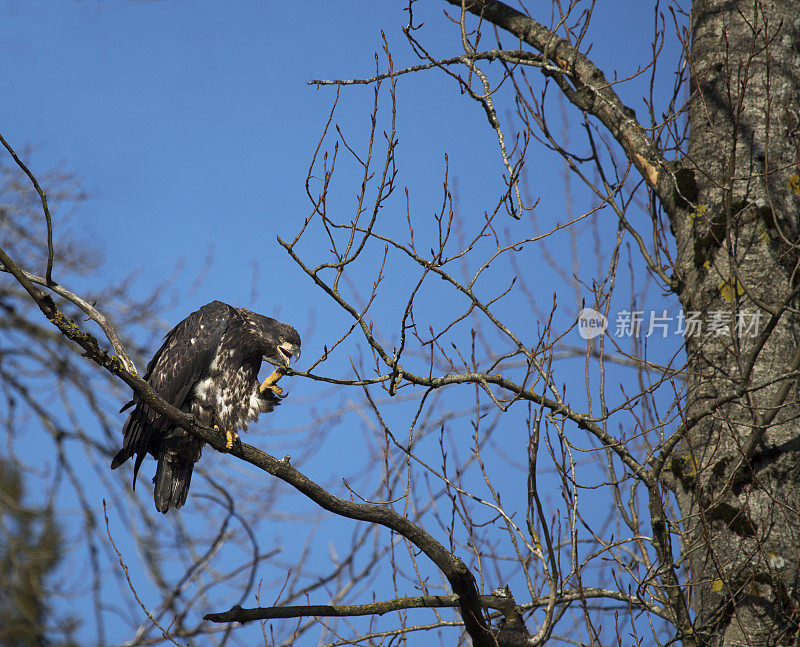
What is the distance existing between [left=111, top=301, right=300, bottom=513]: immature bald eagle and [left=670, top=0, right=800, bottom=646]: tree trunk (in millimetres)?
2468

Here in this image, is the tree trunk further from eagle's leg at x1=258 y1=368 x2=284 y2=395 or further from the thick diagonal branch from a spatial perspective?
eagle's leg at x1=258 y1=368 x2=284 y2=395

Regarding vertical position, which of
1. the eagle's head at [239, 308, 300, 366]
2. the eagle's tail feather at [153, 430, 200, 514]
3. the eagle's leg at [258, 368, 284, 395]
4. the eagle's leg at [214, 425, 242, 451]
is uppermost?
the eagle's head at [239, 308, 300, 366]

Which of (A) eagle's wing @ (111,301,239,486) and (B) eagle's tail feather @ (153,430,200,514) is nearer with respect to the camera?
(A) eagle's wing @ (111,301,239,486)

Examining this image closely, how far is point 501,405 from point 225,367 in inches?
70.2

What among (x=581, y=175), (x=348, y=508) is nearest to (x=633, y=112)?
(x=581, y=175)

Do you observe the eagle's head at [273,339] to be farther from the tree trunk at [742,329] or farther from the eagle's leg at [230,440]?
the tree trunk at [742,329]

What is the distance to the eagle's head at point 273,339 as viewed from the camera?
4609 mm

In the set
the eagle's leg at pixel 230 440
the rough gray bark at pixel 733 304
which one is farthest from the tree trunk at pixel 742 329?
the eagle's leg at pixel 230 440

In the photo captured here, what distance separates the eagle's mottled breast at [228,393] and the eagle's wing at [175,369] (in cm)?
6

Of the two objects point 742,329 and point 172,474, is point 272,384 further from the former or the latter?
point 742,329

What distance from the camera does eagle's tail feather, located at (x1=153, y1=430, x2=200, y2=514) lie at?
4602 mm

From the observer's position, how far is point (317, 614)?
3268 mm

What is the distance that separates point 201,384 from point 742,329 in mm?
3312

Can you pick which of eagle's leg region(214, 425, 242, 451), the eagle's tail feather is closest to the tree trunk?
eagle's leg region(214, 425, 242, 451)
